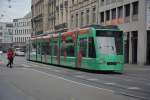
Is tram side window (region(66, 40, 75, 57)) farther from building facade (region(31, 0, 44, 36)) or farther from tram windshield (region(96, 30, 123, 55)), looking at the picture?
building facade (region(31, 0, 44, 36))

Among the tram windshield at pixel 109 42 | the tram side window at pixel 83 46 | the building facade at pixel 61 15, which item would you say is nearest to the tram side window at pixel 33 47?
the building facade at pixel 61 15

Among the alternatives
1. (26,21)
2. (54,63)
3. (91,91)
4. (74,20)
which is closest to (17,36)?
(26,21)

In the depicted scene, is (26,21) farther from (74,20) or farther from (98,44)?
(98,44)

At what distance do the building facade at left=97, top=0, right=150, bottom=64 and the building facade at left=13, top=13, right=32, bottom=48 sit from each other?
309 ft

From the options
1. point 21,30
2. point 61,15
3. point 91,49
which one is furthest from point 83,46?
point 21,30

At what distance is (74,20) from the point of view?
7062 cm

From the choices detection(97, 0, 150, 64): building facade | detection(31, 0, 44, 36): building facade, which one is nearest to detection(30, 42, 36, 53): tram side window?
detection(97, 0, 150, 64): building facade

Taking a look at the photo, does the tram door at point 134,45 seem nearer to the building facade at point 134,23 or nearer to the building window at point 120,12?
the building facade at point 134,23

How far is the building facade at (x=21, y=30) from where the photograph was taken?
147 m

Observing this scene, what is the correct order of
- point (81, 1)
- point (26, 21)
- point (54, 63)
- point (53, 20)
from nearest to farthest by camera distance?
point (54, 63)
point (81, 1)
point (53, 20)
point (26, 21)

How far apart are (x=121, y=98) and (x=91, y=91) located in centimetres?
248

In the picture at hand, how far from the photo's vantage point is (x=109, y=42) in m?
29.5

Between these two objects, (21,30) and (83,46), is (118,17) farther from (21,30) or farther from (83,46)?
(21,30)

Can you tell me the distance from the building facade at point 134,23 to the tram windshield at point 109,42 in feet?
53.3
